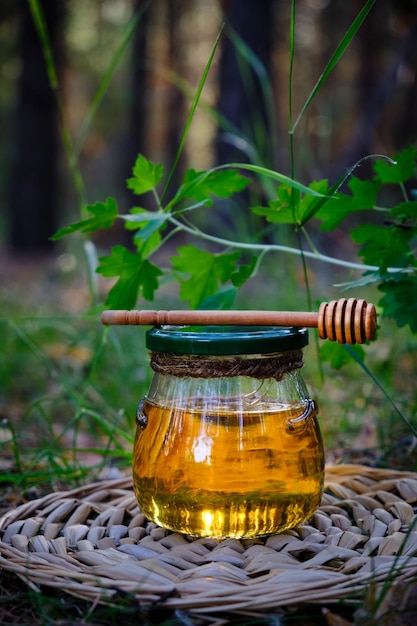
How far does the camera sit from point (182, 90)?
227 centimetres

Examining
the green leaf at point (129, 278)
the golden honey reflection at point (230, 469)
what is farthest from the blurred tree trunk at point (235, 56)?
the golden honey reflection at point (230, 469)

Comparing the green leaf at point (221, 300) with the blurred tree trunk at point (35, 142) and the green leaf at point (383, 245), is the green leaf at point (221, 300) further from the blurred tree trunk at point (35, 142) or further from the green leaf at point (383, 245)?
the blurred tree trunk at point (35, 142)

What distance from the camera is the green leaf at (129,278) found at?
1.37 m

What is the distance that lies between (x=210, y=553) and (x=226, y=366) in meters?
0.30

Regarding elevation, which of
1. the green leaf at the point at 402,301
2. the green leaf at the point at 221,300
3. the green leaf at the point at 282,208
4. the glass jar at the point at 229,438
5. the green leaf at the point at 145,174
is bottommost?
the glass jar at the point at 229,438

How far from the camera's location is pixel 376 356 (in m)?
2.79

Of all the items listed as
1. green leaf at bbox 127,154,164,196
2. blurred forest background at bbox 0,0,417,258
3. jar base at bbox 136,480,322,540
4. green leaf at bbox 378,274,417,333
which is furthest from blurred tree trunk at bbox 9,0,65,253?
jar base at bbox 136,480,322,540

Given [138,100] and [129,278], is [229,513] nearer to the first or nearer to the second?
[129,278]

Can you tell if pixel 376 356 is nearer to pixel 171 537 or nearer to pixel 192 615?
pixel 171 537

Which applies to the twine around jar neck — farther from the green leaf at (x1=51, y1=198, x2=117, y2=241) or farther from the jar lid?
the green leaf at (x1=51, y1=198, x2=117, y2=241)

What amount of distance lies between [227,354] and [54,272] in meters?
6.13

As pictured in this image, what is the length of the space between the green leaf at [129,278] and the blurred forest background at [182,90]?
52 centimetres

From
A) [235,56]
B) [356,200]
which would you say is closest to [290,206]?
[356,200]

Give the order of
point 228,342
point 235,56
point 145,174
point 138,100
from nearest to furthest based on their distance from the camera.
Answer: point 228,342
point 145,174
point 235,56
point 138,100
